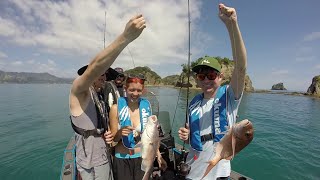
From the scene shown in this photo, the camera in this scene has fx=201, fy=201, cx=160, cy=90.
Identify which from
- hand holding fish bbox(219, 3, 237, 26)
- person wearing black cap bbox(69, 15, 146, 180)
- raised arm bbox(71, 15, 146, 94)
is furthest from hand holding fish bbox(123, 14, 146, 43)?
hand holding fish bbox(219, 3, 237, 26)

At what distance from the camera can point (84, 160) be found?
3.10 metres

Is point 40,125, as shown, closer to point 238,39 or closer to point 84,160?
point 84,160

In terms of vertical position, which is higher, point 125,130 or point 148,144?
point 125,130

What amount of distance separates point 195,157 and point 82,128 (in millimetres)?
1798

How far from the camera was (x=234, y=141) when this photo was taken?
255 centimetres

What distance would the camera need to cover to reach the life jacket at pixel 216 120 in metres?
2.97

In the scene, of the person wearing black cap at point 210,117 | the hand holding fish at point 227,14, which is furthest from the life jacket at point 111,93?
the hand holding fish at point 227,14

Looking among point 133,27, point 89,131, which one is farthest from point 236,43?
point 89,131

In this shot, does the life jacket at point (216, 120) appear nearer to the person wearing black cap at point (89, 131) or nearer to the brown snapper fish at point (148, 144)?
the brown snapper fish at point (148, 144)

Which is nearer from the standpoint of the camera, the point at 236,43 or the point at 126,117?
the point at 236,43

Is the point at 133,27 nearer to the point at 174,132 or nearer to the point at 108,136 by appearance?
the point at 108,136

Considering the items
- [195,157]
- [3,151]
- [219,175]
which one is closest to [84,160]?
[195,157]

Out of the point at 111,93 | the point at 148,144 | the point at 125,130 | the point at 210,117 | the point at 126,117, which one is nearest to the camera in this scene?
the point at 148,144

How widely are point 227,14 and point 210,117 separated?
1.49 m
